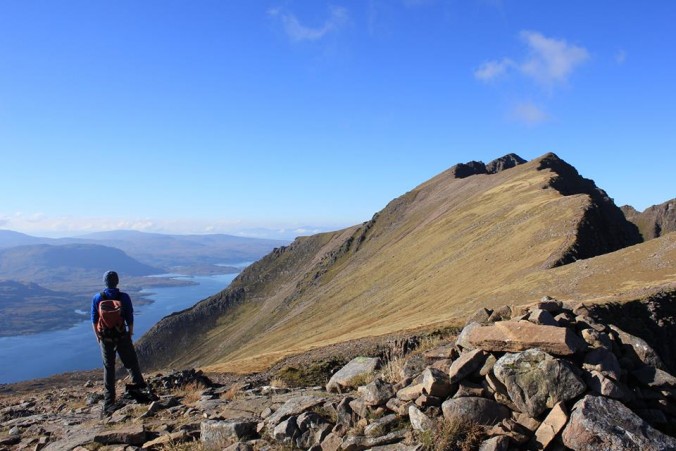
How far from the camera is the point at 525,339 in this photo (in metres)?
8.87

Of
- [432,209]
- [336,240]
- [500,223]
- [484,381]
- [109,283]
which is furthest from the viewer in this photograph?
[336,240]

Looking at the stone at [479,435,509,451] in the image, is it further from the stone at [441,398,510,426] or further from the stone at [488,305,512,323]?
the stone at [488,305,512,323]

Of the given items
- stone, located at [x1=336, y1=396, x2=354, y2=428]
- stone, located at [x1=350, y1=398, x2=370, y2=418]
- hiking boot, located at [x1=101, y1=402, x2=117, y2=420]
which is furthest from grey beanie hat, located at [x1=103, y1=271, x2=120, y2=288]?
stone, located at [x1=350, y1=398, x2=370, y2=418]

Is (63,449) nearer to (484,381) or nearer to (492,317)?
(484,381)

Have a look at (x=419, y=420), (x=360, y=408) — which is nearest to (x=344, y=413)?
(x=360, y=408)

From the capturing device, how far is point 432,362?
10.4 meters

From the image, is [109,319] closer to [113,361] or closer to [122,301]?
[122,301]

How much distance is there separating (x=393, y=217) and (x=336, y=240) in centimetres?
2230

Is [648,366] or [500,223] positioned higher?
[500,223]

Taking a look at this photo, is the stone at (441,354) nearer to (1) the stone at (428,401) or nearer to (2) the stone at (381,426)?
(1) the stone at (428,401)

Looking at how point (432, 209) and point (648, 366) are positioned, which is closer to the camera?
point (648, 366)

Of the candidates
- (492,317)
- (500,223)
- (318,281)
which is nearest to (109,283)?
(492,317)

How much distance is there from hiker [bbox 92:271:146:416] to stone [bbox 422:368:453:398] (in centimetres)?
882

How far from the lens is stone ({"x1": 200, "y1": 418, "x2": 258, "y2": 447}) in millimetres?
9609
